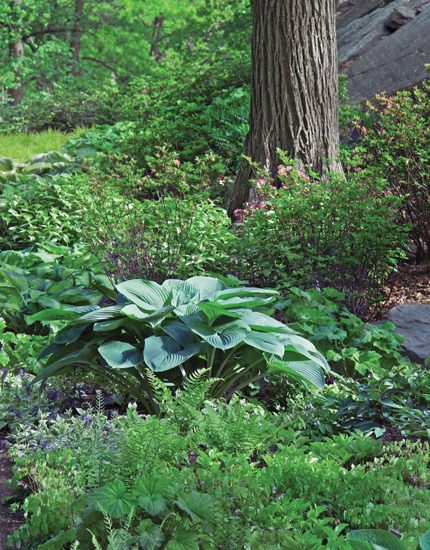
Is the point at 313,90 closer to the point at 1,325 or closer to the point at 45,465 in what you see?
the point at 1,325

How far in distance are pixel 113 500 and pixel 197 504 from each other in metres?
0.31

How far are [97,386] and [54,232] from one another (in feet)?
9.06

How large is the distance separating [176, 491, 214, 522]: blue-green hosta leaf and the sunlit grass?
24.1 feet

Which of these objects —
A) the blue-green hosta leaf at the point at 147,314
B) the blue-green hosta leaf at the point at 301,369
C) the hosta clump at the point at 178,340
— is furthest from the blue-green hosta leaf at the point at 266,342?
the blue-green hosta leaf at the point at 147,314

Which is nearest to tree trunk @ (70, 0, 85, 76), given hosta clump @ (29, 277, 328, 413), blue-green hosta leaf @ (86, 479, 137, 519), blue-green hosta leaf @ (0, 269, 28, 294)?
blue-green hosta leaf @ (0, 269, 28, 294)

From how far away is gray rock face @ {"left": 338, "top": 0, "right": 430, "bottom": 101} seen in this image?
8.61 metres

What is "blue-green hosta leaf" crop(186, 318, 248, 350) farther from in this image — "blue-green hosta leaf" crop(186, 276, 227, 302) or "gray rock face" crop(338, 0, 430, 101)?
"gray rock face" crop(338, 0, 430, 101)

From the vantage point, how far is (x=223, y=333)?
263cm

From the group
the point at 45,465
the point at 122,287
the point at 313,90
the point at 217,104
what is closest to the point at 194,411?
the point at 45,465

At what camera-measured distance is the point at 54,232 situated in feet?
18.4

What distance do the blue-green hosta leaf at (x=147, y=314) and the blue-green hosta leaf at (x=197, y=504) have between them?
106 centimetres

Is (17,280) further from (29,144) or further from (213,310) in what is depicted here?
(29,144)

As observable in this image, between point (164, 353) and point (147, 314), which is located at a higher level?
point (147, 314)

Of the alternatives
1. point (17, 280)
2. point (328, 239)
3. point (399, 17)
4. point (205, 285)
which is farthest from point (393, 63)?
point (17, 280)
